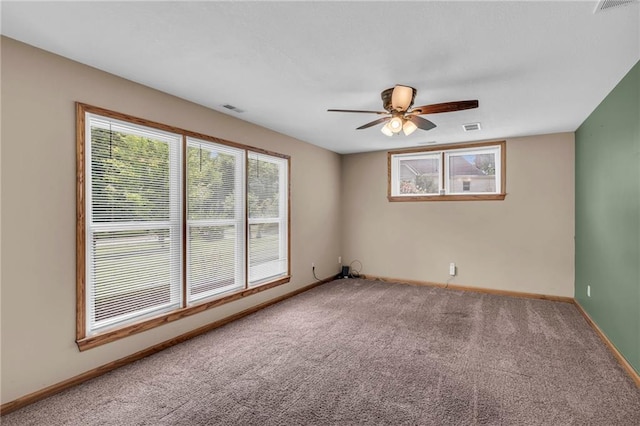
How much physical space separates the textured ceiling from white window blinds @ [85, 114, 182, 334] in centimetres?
57

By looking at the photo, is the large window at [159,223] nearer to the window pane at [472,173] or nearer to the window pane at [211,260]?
the window pane at [211,260]

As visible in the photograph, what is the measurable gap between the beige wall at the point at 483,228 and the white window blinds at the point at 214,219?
2.78m

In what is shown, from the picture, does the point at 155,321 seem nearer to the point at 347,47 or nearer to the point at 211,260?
the point at 211,260

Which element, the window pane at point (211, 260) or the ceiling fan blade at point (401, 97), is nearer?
the ceiling fan blade at point (401, 97)

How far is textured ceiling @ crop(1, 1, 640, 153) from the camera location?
1.80 metres

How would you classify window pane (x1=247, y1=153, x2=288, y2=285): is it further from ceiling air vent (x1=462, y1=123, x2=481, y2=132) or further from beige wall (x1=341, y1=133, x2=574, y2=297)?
ceiling air vent (x1=462, y1=123, x2=481, y2=132)

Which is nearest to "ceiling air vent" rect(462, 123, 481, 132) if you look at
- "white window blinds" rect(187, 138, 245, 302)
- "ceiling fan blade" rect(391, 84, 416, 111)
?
"ceiling fan blade" rect(391, 84, 416, 111)

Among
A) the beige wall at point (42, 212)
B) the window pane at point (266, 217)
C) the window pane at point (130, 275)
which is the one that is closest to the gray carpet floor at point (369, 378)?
the beige wall at point (42, 212)

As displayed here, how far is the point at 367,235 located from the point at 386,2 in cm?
465

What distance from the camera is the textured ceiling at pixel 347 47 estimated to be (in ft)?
5.91

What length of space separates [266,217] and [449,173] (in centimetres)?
321

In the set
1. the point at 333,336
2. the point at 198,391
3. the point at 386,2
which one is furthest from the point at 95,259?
the point at 386,2

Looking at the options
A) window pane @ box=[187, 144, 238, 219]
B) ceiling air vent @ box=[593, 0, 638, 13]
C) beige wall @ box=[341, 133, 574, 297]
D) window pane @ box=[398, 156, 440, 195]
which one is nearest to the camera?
ceiling air vent @ box=[593, 0, 638, 13]

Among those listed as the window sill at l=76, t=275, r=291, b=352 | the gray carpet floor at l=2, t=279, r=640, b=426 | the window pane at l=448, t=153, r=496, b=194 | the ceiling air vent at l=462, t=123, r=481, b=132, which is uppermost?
the ceiling air vent at l=462, t=123, r=481, b=132
